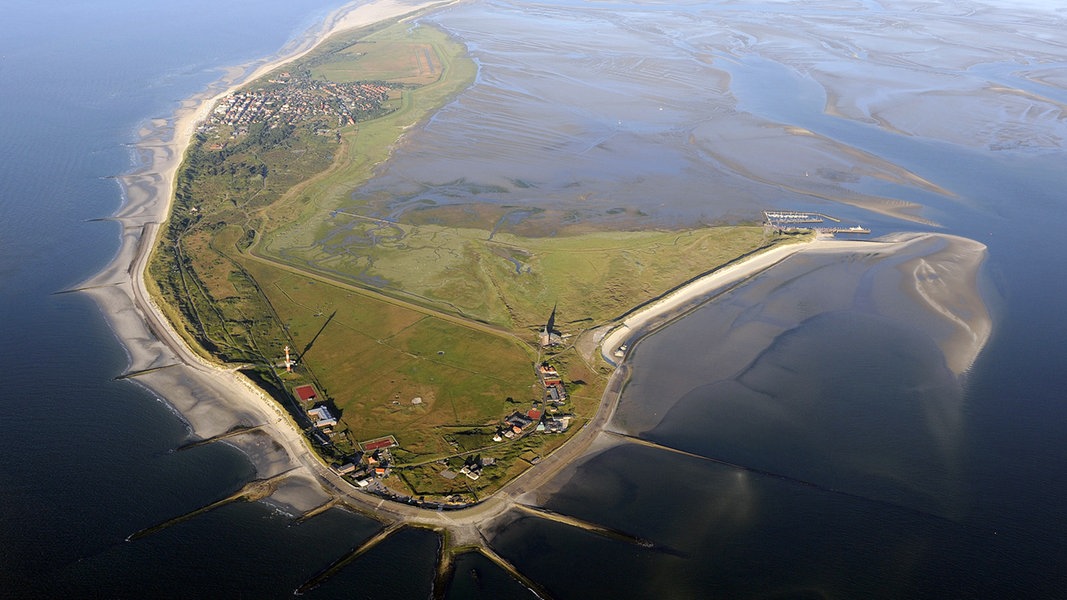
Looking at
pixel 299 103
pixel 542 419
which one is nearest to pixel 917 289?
pixel 542 419

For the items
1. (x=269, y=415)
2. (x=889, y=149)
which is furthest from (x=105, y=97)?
(x=889, y=149)

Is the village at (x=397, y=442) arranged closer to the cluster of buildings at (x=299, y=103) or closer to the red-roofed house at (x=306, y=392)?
the red-roofed house at (x=306, y=392)

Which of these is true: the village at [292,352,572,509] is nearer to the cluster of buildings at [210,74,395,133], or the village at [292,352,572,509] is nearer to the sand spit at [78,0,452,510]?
the sand spit at [78,0,452,510]

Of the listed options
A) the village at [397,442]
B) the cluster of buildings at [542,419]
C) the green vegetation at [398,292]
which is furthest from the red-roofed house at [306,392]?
the cluster of buildings at [542,419]

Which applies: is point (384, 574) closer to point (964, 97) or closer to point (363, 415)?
point (363, 415)

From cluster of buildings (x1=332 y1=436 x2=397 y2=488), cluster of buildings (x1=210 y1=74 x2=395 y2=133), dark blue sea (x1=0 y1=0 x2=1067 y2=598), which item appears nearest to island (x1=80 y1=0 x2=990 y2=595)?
cluster of buildings (x1=332 y1=436 x2=397 y2=488)

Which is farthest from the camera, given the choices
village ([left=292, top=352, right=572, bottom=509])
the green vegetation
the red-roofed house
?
the red-roofed house

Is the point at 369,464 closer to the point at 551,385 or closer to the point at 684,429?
the point at 551,385
